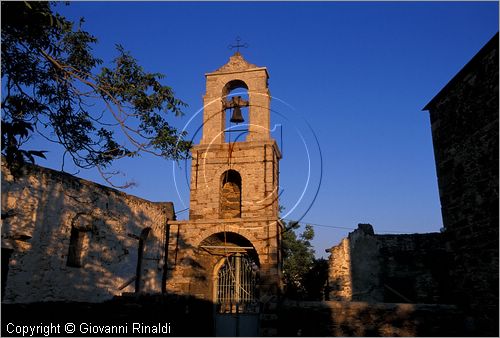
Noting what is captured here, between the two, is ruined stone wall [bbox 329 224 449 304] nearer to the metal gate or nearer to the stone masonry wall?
the metal gate

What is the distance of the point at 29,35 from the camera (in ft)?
19.7

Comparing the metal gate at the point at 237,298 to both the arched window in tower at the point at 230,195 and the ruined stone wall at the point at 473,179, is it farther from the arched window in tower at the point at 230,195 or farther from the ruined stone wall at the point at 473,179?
the ruined stone wall at the point at 473,179

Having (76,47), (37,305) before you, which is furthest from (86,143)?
(37,305)

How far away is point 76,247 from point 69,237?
632 millimetres

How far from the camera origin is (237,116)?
562 inches

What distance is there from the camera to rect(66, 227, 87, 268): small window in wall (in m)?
11.7

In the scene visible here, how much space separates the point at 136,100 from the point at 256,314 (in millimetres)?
8728

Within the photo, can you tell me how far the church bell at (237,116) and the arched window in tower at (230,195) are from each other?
184cm

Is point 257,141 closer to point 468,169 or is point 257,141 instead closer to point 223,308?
point 223,308

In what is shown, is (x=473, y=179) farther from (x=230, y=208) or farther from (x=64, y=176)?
(x=64, y=176)

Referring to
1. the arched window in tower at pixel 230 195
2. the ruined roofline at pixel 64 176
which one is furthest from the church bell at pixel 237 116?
the ruined roofline at pixel 64 176

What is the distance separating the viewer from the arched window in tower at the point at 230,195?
14203mm

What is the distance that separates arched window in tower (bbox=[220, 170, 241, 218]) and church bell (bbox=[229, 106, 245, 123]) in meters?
1.84

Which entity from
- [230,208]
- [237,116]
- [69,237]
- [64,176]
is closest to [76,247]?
[69,237]
